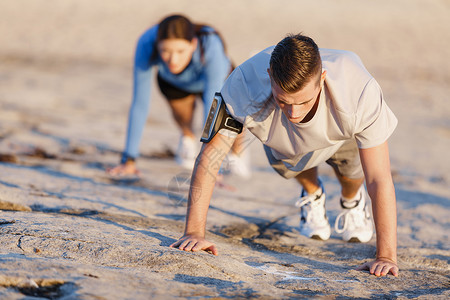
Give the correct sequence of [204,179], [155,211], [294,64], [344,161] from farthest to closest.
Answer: [155,211] < [344,161] < [204,179] < [294,64]

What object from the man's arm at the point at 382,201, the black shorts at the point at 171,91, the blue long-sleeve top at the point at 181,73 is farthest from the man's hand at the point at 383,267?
the black shorts at the point at 171,91

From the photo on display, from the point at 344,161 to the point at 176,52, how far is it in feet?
5.61

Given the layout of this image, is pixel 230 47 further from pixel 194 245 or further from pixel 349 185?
pixel 194 245

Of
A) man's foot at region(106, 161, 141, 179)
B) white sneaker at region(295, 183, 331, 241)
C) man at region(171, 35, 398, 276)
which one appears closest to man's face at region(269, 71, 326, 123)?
man at region(171, 35, 398, 276)

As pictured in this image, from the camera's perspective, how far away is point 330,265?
272 cm

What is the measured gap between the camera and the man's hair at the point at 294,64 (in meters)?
2.17

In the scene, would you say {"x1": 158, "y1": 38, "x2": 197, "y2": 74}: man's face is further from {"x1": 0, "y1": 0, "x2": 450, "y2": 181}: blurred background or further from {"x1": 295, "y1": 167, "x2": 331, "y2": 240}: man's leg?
{"x1": 0, "y1": 0, "x2": 450, "y2": 181}: blurred background

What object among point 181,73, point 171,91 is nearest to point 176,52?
point 181,73

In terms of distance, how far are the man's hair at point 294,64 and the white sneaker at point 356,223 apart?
4.31ft

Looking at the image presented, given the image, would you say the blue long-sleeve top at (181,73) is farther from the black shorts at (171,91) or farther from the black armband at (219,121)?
the black armband at (219,121)

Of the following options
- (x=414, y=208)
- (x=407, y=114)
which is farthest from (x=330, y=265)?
(x=407, y=114)

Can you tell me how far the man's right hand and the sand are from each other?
3.6 inches

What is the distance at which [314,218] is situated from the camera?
10.8 ft

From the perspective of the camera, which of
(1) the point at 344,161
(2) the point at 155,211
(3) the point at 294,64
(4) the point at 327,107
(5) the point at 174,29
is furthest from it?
(5) the point at 174,29
